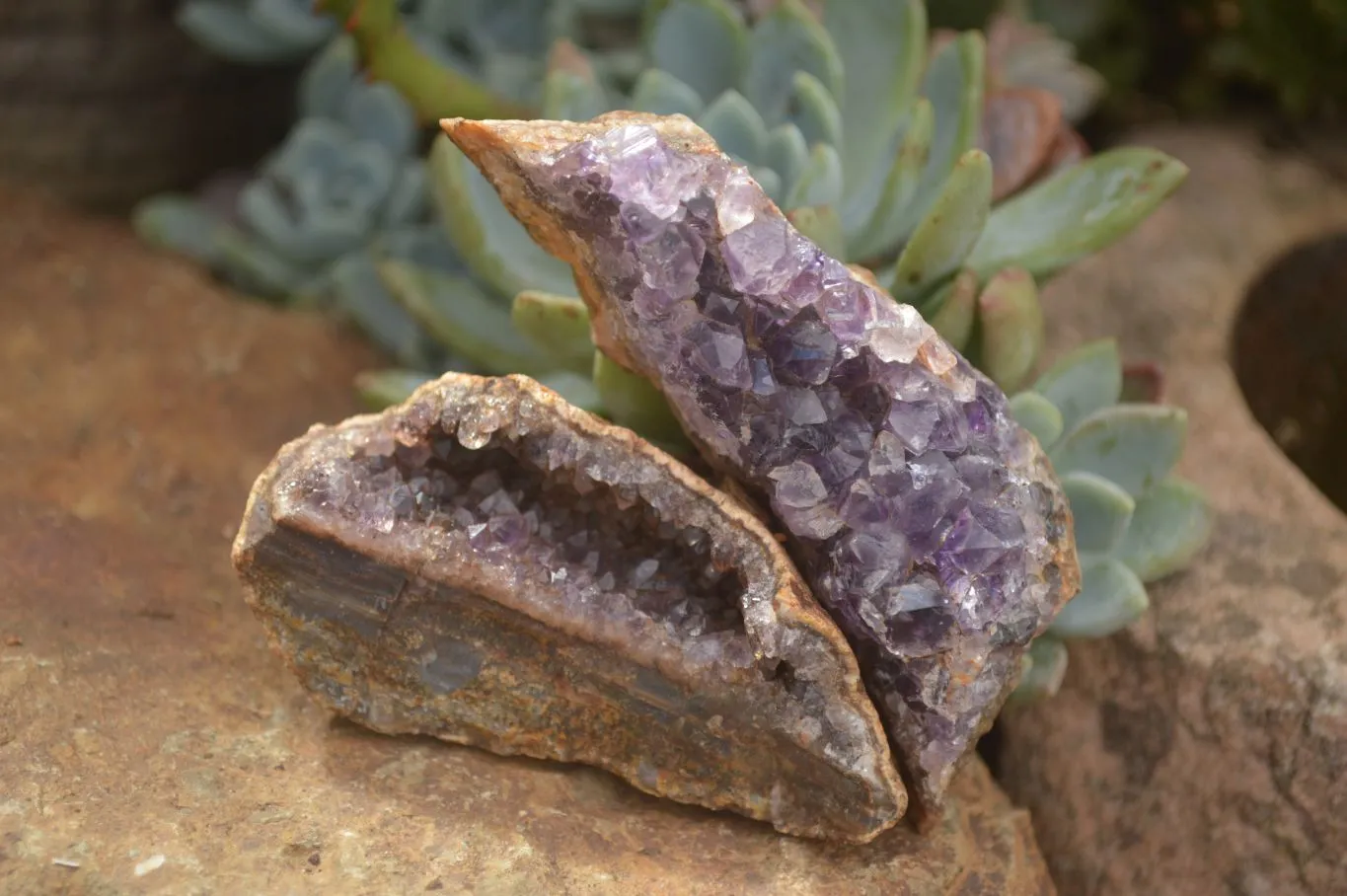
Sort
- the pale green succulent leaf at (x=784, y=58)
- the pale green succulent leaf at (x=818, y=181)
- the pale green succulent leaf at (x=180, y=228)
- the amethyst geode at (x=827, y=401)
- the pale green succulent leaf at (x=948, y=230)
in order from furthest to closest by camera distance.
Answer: the pale green succulent leaf at (x=180, y=228) < the pale green succulent leaf at (x=784, y=58) < the pale green succulent leaf at (x=818, y=181) < the pale green succulent leaf at (x=948, y=230) < the amethyst geode at (x=827, y=401)

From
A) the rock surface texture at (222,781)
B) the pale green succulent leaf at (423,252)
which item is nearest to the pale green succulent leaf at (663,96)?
the pale green succulent leaf at (423,252)

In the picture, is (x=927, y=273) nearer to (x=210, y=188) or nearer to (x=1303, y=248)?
(x=1303, y=248)

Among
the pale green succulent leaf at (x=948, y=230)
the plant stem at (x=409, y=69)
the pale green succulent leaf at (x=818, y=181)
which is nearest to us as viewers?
the pale green succulent leaf at (x=948, y=230)

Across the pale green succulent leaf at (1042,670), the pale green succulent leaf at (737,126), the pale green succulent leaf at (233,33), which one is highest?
the pale green succulent leaf at (737,126)

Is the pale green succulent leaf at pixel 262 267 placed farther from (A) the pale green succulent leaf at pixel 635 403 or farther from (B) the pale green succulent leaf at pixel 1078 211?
(B) the pale green succulent leaf at pixel 1078 211

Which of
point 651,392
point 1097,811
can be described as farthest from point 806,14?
point 1097,811

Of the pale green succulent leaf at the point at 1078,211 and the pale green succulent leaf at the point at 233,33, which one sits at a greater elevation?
the pale green succulent leaf at the point at 1078,211
